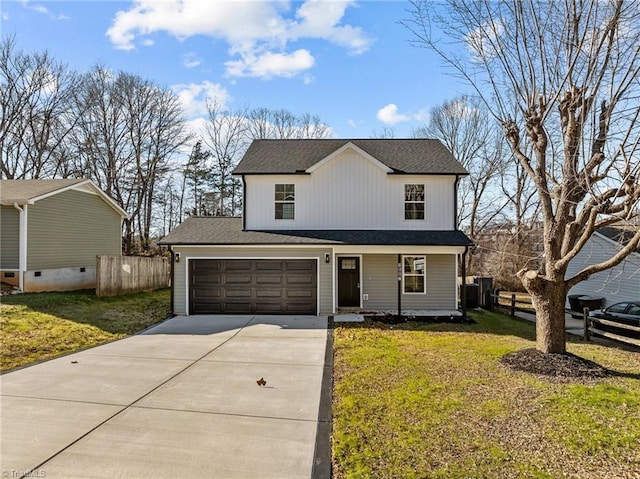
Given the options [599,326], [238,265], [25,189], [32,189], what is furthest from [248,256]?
[599,326]

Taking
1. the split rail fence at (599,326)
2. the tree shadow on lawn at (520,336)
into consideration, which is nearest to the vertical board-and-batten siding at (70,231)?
the tree shadow on lawn at (520,336)

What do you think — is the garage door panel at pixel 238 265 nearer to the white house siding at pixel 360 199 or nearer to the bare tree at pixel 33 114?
the white house siding at pixel 360 199

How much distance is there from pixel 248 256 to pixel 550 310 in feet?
30.0

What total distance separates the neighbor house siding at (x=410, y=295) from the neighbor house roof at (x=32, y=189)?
12.9 metres

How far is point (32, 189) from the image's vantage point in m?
15.4

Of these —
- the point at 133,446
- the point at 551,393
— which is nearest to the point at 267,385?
the point at 133,446

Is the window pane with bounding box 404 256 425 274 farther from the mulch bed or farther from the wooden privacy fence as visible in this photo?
the wooden privacy fence

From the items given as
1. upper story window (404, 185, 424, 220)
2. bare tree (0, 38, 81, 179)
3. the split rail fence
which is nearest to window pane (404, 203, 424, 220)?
upper story window (404, 185, 424, 220)

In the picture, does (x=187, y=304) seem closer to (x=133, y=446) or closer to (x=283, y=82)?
(x=133, y=446)

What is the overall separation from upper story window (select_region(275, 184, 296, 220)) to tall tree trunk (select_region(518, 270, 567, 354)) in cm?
860

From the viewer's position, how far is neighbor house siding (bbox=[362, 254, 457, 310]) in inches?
538

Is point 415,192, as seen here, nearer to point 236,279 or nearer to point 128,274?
point 236,279

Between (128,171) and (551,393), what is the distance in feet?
96.7

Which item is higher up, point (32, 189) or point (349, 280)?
point (32, 189)
